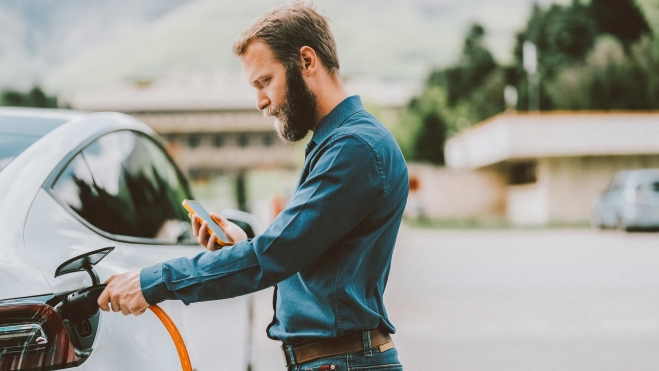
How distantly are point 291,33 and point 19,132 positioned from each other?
1.05m

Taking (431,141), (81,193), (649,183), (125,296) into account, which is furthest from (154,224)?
(431,141)

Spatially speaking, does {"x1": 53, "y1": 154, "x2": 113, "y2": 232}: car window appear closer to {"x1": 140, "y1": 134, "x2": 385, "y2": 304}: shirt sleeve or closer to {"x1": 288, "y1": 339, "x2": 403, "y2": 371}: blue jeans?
{"x1": 140, "y1": 134, "x2": 385, "y2": 304}: shirt sleeve

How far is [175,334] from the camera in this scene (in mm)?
1935

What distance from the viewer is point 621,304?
369 inches

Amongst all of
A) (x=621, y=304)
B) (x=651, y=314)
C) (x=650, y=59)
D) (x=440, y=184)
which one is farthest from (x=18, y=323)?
(x=650, y=59)

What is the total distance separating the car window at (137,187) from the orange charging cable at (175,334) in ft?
2.06

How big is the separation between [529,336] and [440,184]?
37204 millimetres

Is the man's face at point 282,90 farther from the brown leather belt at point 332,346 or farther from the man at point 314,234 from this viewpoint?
the brown leather belt at point 332,346

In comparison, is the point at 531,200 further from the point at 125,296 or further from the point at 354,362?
the point at 125,296

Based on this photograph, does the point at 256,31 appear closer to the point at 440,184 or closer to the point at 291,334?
the point at 291,334

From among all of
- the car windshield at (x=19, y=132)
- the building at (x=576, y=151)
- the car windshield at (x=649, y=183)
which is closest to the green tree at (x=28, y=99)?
the building at (x=576, y=151)

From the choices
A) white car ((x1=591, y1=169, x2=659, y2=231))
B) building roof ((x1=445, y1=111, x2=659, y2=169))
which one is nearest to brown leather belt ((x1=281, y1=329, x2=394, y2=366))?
white car ((x1=591, y1=169, x2=659, y2=231))

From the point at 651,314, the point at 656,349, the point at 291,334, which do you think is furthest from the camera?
the point at 651,314

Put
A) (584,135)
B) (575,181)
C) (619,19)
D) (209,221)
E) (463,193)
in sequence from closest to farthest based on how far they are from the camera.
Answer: (209,221) < (584,135) < (575,181) < (463,193) < (619,19)
